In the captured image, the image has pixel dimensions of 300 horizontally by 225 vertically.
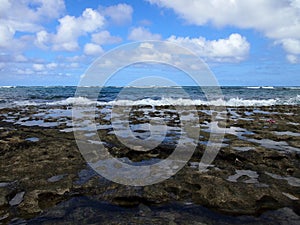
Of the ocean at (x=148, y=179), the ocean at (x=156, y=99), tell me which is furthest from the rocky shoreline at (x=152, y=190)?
the ocean at (x=156, y=99)

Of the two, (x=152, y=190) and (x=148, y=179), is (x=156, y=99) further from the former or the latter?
(x=152, y=190)

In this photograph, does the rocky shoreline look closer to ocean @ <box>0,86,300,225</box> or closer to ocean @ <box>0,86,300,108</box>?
ocean @ <box>0,86,300,225</box>

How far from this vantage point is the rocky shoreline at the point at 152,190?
414cm

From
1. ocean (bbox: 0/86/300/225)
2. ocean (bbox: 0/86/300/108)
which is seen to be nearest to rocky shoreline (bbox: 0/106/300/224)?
ocean (bbox: 0/86/300/225)

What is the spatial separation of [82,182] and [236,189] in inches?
124

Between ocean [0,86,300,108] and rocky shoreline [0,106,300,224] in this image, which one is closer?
rocky shoreline [0,106,300,224]

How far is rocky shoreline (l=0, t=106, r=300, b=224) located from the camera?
4.14 m

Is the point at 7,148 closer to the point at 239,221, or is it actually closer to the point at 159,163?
the point at 159,163

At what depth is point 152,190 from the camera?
5.08m

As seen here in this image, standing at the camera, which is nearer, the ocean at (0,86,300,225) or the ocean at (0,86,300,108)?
the ocean at (0,86,300,225)

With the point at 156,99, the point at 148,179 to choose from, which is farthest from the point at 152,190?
the point at 156,99

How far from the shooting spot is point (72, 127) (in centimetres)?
1159

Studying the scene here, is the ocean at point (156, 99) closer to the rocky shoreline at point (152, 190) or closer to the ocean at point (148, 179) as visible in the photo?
the ocean at point (148, 179)

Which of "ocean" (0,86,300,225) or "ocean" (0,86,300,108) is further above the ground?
"ocean" (0,86,300,108)
